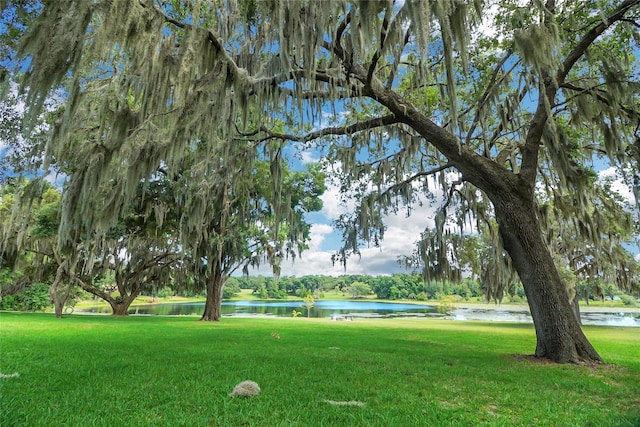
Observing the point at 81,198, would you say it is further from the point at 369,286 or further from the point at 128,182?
the point at 369,286

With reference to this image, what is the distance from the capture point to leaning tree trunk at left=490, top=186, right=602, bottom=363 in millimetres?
6574

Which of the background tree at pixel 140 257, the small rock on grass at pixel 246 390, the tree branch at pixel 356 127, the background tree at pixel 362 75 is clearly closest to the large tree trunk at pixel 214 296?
the background tree at pixel 140 257

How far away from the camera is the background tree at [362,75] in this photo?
185 inches

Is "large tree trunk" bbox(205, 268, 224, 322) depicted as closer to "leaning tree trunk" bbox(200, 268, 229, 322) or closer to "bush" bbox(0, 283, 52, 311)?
"leaning tree trunk" bbox(200, 268, 229, 322)

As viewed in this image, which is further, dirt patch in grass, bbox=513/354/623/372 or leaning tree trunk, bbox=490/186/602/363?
leaning tree trunk, bbox=490/186/602/363

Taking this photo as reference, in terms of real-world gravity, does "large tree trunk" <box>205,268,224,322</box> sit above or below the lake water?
above

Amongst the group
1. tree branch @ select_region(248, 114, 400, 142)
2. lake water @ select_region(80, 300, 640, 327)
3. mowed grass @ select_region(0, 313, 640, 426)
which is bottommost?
lake water @ select_region(80, 300, 640, 327)

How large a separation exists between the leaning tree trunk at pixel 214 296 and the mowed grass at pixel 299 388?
385 inches

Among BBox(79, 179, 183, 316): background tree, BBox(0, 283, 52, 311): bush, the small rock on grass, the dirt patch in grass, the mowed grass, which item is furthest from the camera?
BBox(0, 283, 52, 311): bush

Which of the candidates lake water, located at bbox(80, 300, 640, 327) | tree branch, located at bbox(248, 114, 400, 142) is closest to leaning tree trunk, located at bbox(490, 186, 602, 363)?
tree branch, located at bbox(248, 114, 400, 142)

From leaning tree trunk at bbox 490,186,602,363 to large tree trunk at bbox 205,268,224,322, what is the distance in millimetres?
13122

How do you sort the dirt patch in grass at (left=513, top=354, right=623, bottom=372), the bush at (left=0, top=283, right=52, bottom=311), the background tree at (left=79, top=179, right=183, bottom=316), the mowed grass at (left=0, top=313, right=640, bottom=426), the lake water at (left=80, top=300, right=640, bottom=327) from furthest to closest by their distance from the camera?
the lake water at (left=80, top=300, right=640, bottom=327)
the bush at (left=0, top=283, right=52, bottom=311)
the background tree at (left=79, top=179, right=183, bottom=316)
the dirt patch in grass at (left=513, top=354, right=623, bottom=372)
the mowed grass at (left=0, top=313, right=640, bottom=426)

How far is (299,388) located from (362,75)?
5302 millimetres

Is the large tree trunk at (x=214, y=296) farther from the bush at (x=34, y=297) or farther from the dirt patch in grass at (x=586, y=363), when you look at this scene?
the dirt patch in grass at (x=586, y=363)
